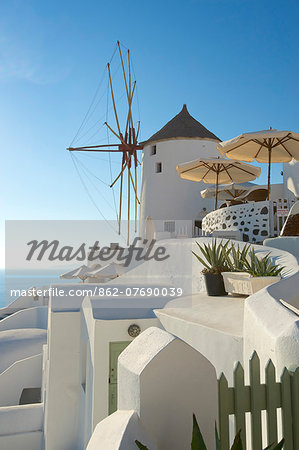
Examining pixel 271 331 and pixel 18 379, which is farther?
pixel 18 379

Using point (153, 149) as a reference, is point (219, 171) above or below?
below

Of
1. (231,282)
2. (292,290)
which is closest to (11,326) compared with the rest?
(231,282)

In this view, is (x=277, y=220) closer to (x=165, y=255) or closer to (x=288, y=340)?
(x=165, y=255)

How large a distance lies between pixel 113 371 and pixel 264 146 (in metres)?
7.67

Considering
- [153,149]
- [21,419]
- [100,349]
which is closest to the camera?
[100,349]

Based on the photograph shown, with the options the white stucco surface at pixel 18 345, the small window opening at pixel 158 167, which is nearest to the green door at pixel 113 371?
the white stucco surface at pixel 18 345

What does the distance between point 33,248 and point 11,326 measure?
827cm

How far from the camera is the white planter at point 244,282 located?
18.6 feet

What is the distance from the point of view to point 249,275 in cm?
596

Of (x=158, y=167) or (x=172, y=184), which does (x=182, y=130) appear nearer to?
(x=158, y=167)

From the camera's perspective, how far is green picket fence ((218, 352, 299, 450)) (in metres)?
2.22

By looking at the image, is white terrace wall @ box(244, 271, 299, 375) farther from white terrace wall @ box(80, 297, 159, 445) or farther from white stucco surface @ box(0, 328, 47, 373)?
white stucco surface @ box(0, 328, 47, 373)

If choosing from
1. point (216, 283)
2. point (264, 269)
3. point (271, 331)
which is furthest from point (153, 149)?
point (271, 331)

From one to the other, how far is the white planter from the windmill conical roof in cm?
1766
